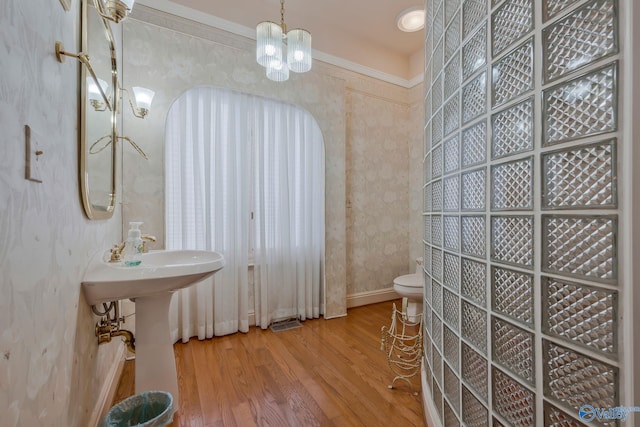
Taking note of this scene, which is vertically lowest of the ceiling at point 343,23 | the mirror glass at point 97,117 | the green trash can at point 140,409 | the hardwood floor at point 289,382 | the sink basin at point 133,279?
the hardwood floor at point 289,382

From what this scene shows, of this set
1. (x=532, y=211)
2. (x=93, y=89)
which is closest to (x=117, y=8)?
A: (x=93, y=89)

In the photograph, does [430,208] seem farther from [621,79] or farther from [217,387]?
[217,387]

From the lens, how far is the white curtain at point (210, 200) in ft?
7.36

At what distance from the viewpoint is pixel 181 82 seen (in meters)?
2.22

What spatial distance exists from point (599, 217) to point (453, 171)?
0.55m

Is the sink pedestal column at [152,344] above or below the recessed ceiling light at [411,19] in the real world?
below

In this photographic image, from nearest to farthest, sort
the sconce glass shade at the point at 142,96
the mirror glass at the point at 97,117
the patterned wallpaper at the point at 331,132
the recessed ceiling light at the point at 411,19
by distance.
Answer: the mirror glass at the point at 97,117 → the sconce glass shade at the point at 142,96 → the patterned wallpaper at the point at 331,132 → the recessed ceiling light at the point at 411,19

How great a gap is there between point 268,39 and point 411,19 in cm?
171

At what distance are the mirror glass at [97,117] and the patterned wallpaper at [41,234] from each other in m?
0.06

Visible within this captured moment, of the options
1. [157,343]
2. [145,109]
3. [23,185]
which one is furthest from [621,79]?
[145,109]

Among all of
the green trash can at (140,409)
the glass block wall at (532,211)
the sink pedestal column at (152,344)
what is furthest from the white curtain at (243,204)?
the glass block wall at (532,211)

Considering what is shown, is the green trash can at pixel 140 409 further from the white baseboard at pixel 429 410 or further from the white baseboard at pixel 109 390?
the white baseboard at pixel 429 410

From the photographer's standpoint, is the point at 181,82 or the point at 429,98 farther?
the point at 181,82

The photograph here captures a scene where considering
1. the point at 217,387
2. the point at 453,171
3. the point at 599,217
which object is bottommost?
the point at 217,387
